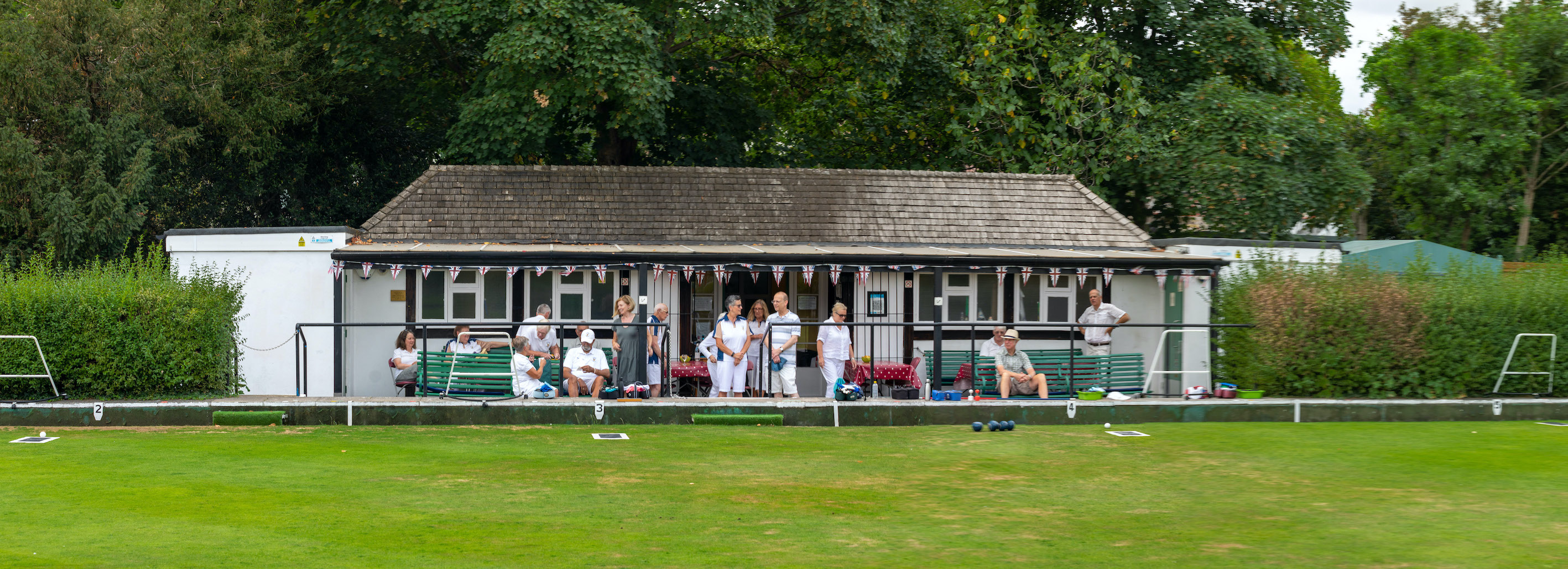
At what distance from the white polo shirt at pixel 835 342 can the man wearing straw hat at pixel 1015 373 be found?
1.88 metres

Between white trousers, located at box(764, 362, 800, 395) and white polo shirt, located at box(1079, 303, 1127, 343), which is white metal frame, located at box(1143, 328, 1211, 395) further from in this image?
white trousers, located at box(764, 362, 800, 395)

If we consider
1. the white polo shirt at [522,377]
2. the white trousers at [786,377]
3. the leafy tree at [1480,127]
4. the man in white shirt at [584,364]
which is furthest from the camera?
the leafy tree at [1480,127]

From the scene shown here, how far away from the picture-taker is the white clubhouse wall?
52.6 ft

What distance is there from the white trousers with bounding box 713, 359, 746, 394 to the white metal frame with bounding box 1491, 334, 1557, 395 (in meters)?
9.41

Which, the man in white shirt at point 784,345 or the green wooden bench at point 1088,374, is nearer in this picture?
the man in white shirt at point 784,345

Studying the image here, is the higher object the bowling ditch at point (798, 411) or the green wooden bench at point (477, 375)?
the green wooden bench at point (477, 375)

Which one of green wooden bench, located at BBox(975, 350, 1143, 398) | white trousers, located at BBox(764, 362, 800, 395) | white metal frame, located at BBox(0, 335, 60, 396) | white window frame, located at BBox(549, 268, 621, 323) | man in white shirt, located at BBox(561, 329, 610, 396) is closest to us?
white metal frame, located at BBox(0, 335, 60, 396)

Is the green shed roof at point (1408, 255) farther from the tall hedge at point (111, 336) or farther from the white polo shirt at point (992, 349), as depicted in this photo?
the tall hedge at point (111, 336)

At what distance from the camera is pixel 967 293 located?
18094 millimetres

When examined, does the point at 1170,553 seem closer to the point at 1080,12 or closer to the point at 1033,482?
the point at 1033,482

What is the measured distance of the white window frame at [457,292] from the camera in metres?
17.1

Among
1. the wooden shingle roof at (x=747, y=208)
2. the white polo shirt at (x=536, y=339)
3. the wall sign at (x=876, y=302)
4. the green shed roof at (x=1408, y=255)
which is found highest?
the wooden shingle roof at (x=747, y=208)

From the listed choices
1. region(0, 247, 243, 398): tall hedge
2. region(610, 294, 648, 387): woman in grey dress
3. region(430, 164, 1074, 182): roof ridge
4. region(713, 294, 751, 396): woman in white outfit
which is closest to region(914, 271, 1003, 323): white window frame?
region(430, 164, 1074, 182): roof ridge

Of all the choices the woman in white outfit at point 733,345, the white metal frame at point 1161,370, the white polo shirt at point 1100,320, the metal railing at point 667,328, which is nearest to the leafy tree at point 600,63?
the metal railing at point 667,328
